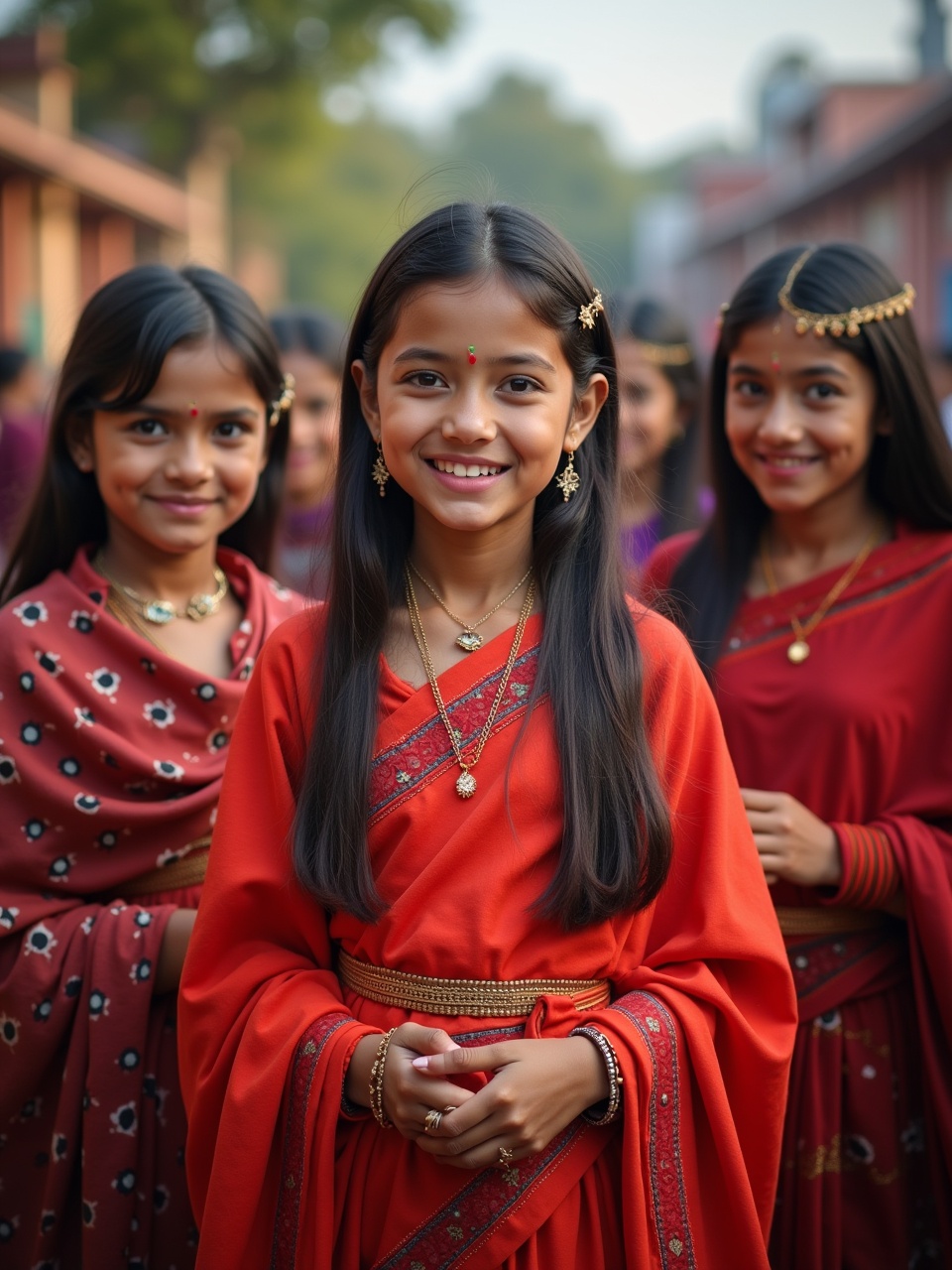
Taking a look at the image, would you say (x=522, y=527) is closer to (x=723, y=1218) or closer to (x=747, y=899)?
(x=747, y=899)

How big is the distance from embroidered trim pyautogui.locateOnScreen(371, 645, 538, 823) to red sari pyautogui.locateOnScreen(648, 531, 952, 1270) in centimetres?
79

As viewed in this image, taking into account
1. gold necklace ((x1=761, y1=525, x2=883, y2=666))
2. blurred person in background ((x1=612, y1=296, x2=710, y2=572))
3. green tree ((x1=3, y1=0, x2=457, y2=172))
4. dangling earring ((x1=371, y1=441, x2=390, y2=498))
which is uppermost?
green tree ((x1=3, y1=0, x2=457, y2=172))

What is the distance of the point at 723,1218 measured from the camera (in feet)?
7.23

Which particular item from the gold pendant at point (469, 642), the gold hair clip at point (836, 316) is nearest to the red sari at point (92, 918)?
the gold pendant at point (469, 642)

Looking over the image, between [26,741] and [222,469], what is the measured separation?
71 cm

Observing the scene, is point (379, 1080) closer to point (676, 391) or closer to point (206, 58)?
point (676, 391)

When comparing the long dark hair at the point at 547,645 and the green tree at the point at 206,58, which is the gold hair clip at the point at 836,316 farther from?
the green tree at the point at 206,58

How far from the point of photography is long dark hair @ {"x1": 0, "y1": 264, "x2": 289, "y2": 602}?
9.19ft

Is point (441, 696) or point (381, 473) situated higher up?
point (381, 473)

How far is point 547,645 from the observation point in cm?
228

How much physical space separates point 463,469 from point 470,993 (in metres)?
0.87

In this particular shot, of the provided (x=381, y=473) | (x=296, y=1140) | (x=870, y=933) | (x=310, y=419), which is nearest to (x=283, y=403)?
(x=381, y=473)

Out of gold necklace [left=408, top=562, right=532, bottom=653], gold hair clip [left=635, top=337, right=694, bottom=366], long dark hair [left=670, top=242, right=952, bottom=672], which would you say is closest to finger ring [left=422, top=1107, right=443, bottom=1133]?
gold necklace [left=408, top=562, right=532, bottom=653]

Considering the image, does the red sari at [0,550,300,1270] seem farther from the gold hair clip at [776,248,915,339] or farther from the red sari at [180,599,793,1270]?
the gold hair clip at [776,248,915,339]
